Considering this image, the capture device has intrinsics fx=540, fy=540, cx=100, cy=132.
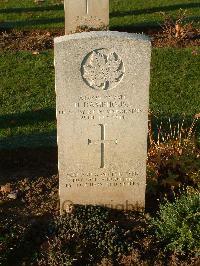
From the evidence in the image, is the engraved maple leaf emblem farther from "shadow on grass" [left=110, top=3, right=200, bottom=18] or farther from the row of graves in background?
"shadow on grass" [left=110, top=3, right=200, bottom=18]

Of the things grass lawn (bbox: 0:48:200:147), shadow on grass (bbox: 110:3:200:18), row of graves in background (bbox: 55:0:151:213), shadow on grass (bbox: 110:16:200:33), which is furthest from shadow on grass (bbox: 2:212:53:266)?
shadow on grass (bbox: 110:3:200:18)

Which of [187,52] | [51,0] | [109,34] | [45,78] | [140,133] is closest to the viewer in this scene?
[109,34]

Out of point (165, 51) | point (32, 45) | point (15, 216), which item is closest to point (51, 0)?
point (32, 45)

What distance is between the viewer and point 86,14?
38.4ft

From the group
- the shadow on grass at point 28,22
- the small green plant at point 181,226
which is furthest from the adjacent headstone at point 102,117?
the shadow on grass at point 28,22

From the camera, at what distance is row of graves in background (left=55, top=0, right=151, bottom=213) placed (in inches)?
194

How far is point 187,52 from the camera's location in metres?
11.0

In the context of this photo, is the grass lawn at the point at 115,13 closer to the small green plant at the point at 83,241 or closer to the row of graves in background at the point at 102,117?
the row of graves in background at the point at 102,117

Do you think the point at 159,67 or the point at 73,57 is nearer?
the point at 73,57

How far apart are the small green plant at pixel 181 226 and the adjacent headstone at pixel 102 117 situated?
518 mm

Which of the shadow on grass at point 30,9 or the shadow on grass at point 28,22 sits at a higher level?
the shadow on grass at point 30,9

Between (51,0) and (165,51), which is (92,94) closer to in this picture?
(165,51)

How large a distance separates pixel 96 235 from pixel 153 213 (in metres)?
0.83

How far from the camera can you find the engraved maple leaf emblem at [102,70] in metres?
4.97
